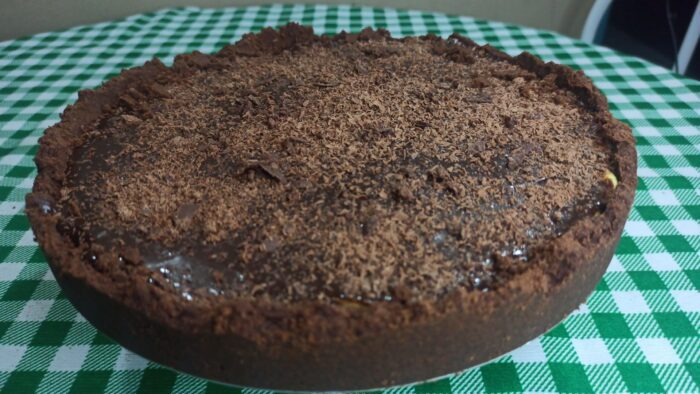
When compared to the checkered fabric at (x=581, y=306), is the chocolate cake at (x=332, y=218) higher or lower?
higher

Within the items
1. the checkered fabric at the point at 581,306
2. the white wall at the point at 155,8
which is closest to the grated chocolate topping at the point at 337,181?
the checkered fabric at the point at 581,306

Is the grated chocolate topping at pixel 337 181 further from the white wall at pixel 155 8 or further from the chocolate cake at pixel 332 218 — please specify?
the white wall at pixel 155 8

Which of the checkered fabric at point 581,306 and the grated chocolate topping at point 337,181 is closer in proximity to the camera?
the grated chocolate topping at point 337,181

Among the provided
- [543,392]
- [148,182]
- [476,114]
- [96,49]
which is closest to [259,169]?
[148,182]

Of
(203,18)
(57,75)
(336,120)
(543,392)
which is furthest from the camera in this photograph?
(203,18)

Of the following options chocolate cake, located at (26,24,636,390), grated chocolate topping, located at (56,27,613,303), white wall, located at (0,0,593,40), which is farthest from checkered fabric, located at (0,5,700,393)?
white wall, located at (0,0,593,40)

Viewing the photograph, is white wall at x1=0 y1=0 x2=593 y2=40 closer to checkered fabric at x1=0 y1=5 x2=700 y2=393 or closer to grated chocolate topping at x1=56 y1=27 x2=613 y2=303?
checkered fabric at x1=0 y1=5 x2=700 y2=393

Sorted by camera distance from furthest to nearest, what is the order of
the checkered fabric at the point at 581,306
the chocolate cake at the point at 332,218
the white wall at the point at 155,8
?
the white wall at the point at 155,8, the checkered fabric at the point at 581,306, the chocolate cake at the point at 332,218

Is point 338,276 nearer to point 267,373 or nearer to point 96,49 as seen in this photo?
point 267,373
